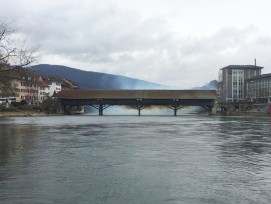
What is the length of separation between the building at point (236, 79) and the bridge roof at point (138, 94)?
76413 mm

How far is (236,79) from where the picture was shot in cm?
17412

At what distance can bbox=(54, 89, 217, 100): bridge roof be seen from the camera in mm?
97750

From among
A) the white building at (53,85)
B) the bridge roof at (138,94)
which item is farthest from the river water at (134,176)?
the white building at (53,85)

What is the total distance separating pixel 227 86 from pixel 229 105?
50.6m

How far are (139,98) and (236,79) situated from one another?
86915 mm

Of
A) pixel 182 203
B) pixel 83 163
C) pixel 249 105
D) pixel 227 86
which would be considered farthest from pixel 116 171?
pixel 227 86

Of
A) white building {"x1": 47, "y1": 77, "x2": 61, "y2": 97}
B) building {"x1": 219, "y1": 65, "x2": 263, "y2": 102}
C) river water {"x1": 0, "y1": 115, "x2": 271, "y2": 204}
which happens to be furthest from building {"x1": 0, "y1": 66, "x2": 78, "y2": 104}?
building {"x1": 219, "y1": 65, "x2": 263, "y2": 102}

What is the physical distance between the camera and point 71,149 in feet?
55.5

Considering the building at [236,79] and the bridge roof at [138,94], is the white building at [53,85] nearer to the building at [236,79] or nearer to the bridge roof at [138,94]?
the bridge roof at [138,94]

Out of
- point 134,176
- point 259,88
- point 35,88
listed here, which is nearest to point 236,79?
point 259,88

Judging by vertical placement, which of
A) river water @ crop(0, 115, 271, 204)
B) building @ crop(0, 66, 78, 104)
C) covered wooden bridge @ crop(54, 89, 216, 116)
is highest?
building @ crop(0, 66, 78, 104)

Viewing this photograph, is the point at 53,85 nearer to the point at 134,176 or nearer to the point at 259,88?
the point at 259,88

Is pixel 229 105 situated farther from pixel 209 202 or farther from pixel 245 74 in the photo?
pixel 209 202

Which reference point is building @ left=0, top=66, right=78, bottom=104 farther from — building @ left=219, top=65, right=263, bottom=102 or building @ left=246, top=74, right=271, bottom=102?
building @ left=246, top=74, right=271, bottom=102
